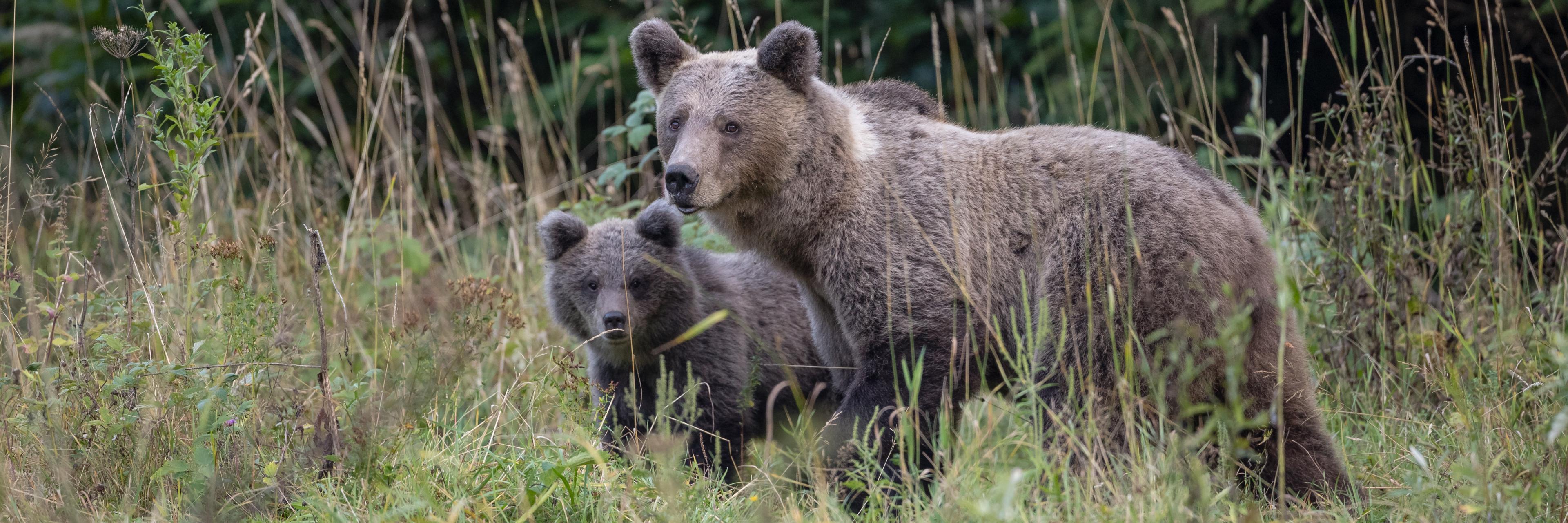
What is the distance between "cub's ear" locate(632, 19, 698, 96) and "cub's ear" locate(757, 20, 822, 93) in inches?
14.6

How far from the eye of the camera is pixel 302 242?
6.59 metres

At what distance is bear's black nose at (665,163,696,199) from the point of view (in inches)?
150

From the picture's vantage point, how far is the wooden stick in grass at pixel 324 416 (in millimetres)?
3525

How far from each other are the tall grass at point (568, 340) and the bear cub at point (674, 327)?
0.76 ft

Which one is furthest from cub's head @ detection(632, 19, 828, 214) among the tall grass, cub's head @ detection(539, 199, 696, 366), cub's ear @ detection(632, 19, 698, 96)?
the tall grass

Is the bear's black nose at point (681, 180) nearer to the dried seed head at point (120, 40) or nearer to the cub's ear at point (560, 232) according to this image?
the cub's ear at point (560, 232)

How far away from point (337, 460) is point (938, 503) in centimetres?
173

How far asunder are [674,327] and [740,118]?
1092mm

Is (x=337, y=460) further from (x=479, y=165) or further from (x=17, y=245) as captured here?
(x=479, y=165)

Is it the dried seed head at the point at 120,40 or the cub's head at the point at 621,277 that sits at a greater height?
the dried seed head at the point at 120,40

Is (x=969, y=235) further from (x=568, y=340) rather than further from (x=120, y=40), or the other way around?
(x=120, y=40)

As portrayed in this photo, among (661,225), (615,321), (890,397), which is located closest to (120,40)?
(615,321)

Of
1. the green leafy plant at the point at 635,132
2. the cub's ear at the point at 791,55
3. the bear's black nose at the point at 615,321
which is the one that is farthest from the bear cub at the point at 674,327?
the cub's ear at the point at 791,55

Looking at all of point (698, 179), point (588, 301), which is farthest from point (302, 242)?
point (698, 179)
